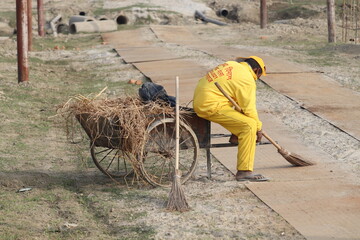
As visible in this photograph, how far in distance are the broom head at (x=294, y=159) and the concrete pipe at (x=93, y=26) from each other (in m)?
16.6

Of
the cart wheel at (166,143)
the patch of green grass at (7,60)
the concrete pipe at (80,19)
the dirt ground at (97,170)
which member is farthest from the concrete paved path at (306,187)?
the concrete pipe at (80,19)

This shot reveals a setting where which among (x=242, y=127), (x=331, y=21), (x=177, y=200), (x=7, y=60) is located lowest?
(x=177, y=200)

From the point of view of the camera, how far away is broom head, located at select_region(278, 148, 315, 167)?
905 cm

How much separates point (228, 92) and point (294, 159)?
142 centimetres

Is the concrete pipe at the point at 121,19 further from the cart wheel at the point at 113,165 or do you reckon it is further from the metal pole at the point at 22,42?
the cart wheel at the point at 113,165

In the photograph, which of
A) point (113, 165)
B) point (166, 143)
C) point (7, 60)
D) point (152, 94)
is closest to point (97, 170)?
point (113, 165)

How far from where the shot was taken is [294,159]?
9.15 meters

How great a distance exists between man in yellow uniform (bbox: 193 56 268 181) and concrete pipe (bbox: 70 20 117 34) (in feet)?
55.9

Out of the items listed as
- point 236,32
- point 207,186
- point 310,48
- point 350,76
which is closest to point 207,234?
point 207,186

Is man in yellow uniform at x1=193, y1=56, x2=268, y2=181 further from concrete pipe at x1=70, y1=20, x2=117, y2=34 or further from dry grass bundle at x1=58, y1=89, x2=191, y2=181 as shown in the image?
concrete pipe at x1=70, y1=20, x2=117, y2=34

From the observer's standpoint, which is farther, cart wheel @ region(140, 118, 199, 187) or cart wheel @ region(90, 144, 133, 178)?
cart wheel @ region(90, 144, 133, 178)

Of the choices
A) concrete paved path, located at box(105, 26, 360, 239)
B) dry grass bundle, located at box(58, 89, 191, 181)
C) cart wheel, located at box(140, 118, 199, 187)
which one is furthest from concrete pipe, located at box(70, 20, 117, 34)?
cart wheel, located at box(140, 118, 199, 187)

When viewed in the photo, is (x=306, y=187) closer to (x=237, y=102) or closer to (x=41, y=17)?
(x=237, y=102)

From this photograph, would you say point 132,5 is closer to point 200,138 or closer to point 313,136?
point 313,136
